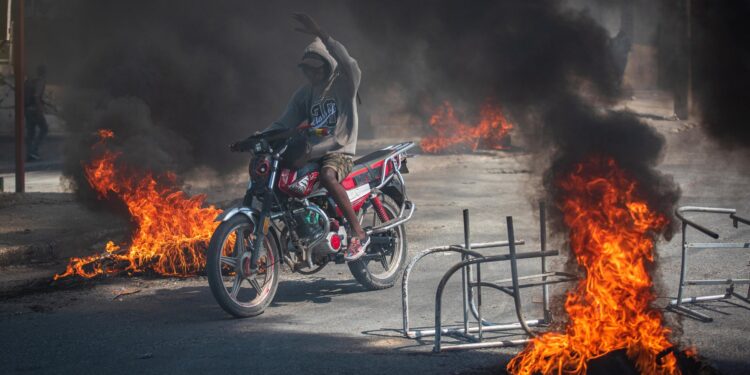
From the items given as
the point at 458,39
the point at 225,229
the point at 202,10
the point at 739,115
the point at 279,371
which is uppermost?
the point at 202,10

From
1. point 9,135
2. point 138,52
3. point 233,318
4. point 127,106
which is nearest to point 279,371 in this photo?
point 233,318

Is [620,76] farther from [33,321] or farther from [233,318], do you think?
[33,321]

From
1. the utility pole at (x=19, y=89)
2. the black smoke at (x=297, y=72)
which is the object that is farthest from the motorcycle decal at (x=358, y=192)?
the utility pole at (x=19, y=89)

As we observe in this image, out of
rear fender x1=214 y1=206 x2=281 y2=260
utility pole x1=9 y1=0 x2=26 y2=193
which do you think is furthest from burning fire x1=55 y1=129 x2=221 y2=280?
utility pole x1=9 y1=0 x2=26 y2=193

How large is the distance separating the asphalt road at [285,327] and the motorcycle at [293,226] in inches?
8.7

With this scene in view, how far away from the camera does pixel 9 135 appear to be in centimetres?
2059

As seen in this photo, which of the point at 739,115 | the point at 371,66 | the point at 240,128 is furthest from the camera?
the point at 371,66

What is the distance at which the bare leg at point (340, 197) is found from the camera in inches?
268

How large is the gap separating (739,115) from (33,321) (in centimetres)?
499

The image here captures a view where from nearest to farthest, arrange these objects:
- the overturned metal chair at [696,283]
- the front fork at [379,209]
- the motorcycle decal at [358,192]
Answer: the overturned metal chair at [696,283], the motorcycle decal at [358,192], the front fork at [379,209]

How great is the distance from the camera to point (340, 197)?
6871 millimetres

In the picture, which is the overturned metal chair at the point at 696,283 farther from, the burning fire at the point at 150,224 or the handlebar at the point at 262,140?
the burning fire at the point at 150,224

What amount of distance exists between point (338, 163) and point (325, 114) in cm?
46

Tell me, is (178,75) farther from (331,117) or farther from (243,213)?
(243,213)
